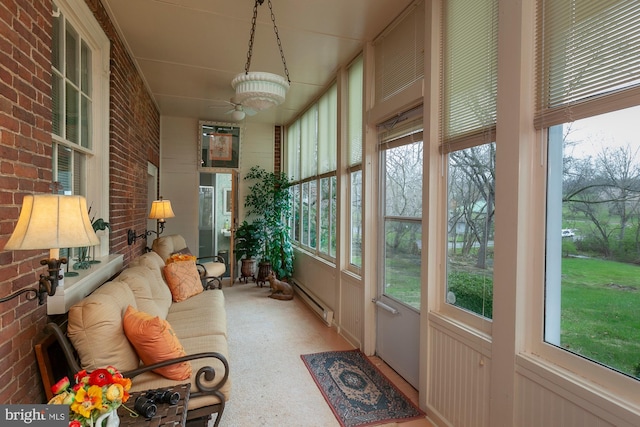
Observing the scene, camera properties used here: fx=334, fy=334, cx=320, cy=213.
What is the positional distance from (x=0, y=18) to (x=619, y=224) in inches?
110

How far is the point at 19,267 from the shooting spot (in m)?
1.60

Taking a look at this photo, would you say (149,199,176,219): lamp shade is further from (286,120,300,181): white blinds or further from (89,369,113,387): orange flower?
(89,369,113,387): orange flower

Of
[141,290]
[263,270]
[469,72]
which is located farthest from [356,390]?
[263,270]

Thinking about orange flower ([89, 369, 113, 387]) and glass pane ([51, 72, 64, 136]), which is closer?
orange flower ([89, 369, 113, 387])

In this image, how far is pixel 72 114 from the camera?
2.47 metres

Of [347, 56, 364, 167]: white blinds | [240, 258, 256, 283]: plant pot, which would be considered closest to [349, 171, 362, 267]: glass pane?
[347, 56, 364, 167]: white blinds

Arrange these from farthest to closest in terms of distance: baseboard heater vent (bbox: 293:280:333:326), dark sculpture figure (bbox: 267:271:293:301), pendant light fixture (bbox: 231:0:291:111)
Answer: dark sculpture figure (bbox: 267:271:293:301) → baseboard heater vent (bbox: 293:280:333:326) → pendant light fixture (bbox: 231:0:291:111)

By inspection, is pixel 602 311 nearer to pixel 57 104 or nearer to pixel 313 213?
pixel 57 104

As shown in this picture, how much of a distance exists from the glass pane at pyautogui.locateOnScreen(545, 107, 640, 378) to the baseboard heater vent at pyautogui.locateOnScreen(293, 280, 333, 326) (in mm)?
2898

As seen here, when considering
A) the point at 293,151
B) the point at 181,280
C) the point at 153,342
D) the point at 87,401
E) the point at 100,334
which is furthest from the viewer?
the point at 293,151

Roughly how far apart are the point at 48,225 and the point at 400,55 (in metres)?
2.76

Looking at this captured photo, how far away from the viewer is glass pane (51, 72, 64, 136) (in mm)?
2168

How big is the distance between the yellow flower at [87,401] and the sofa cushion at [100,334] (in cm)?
54

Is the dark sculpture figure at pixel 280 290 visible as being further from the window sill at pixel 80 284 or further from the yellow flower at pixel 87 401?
the yellow flower at pixel 87 401
